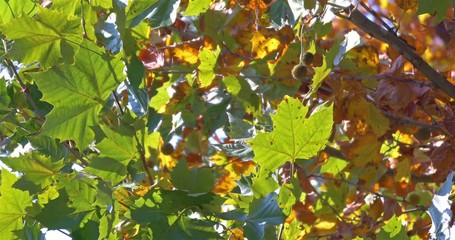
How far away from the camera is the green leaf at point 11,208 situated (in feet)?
5.65

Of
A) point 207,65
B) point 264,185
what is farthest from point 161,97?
point 264,185

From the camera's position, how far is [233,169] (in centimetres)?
276

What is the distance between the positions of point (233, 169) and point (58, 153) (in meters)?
0.91

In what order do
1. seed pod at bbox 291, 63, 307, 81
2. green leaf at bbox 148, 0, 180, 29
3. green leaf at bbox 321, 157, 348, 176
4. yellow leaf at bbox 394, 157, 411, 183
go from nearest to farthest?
green leaf at bbox 148, 0, 180, 29 < seed pod at bbox 291, 63, 307, 81 < yellow leaf at bbox 394, 157, 411, 183 < green leaf at bbox 321, 157, 348, 176

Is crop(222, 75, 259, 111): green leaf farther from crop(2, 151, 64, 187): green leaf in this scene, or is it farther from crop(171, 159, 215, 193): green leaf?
crop(171, 159, 215, 193): green leaf

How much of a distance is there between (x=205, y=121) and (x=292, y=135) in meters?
1.33

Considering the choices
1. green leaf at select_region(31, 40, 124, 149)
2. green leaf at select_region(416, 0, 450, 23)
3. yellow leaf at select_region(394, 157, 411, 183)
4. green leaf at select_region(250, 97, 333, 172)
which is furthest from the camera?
yellow leaf at select_region(394, 157, 411, 183)

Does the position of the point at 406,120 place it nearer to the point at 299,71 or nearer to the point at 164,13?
the point at 299,71

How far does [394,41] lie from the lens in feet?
7.16

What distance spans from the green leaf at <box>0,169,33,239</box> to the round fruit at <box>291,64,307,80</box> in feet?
2.60

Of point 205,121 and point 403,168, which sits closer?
point 403,168

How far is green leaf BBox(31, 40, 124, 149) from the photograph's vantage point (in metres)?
1.62

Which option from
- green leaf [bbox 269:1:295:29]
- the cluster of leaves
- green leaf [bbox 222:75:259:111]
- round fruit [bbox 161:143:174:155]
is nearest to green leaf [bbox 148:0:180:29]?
the cluster of leaves

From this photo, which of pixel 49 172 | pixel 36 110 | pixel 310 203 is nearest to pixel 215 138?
pixel 310 203
